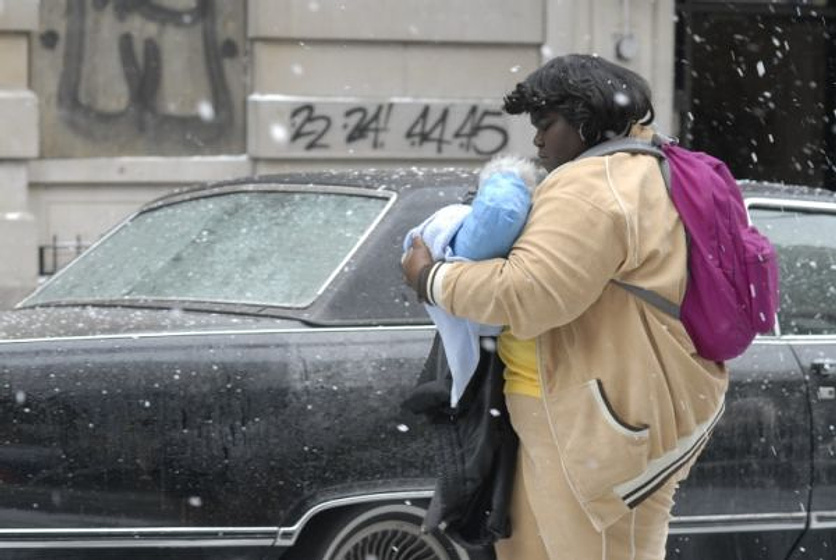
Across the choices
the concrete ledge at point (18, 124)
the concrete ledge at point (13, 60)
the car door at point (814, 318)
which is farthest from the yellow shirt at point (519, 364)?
the concrete ledge at point (13, 60)

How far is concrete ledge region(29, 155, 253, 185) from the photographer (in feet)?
40.3

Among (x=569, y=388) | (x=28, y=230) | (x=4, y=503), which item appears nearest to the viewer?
(x=569, y=388)

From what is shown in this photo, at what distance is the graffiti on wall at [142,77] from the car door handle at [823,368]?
27.2ft

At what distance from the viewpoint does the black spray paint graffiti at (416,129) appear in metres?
12.8

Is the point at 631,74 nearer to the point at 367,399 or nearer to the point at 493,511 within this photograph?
the point at 493,511

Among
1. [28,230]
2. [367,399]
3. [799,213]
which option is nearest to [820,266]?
[799,213]

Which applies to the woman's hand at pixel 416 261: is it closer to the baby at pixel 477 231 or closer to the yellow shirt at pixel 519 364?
the baby at pixel 477 231

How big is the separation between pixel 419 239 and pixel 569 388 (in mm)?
444

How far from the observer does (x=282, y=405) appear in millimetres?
4320

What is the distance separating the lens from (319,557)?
4.41 metres

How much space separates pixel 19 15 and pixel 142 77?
41.0 inches

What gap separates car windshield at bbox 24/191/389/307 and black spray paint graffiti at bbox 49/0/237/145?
23.6 ft

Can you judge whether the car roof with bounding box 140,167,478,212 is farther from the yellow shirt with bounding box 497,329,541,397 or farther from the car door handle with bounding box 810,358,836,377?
the yellow shirt with bounding box 497,329,541,397

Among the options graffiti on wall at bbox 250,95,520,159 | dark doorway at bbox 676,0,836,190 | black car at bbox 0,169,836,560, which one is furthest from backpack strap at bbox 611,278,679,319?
dark doorway at bbox 676,0,836,190
